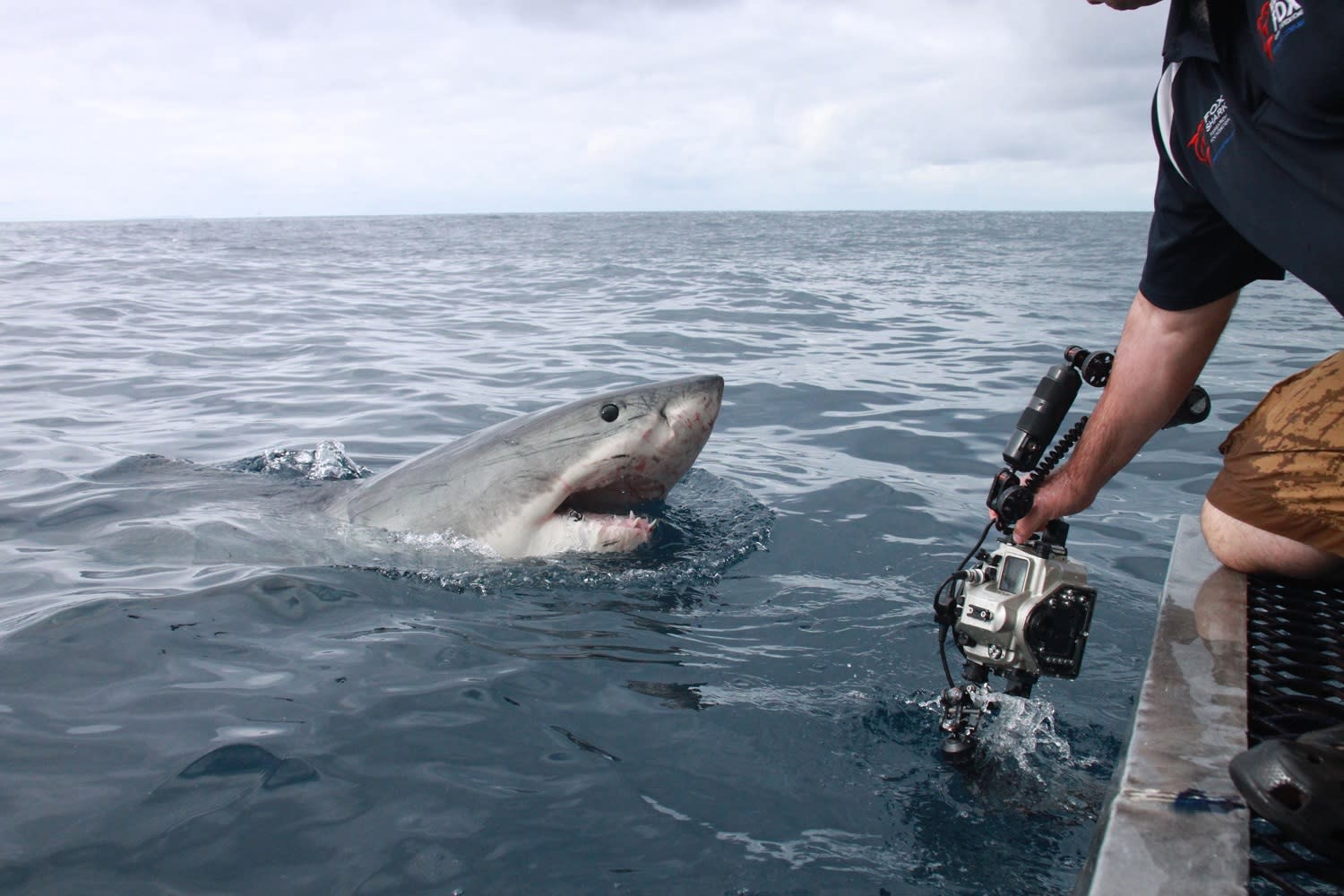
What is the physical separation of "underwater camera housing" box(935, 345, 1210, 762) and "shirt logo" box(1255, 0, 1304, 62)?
86 cm

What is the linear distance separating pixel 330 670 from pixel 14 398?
6678 mm

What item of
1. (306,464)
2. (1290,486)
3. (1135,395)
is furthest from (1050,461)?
(306,464)

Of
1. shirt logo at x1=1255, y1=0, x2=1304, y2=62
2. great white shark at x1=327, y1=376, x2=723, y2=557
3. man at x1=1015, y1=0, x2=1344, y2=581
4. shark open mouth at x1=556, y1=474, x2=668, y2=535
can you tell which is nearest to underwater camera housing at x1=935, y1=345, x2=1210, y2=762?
man at x1=1015, y1=0, x2=1344, y2=581

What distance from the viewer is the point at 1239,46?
1966 millimetres

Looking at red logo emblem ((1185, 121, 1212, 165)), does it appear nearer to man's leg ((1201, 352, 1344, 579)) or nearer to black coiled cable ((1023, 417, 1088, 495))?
black coiled cable ((1023, 417, 1088, 495))

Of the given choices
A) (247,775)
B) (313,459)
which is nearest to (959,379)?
(313,459)

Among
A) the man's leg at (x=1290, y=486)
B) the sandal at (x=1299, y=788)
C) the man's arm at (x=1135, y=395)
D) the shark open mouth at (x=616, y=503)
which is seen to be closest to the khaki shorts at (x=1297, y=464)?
the man's leg at (x=1290, y=486)

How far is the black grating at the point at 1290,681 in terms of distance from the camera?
4.81 feet

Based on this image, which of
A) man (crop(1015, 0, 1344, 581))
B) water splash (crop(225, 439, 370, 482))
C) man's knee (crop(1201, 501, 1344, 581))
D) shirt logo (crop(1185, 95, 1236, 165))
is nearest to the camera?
man (crop(1015, 0, 1344, 581))

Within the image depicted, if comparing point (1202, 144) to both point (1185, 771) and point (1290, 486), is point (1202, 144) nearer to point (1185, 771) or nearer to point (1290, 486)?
point (1290, 486)

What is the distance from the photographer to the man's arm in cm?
255

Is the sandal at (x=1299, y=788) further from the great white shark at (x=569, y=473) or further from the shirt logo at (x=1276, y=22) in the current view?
the great white shark at (x=569, y=473)

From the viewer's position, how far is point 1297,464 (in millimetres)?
2586

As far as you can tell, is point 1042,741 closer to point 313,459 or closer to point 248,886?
point 248,886
